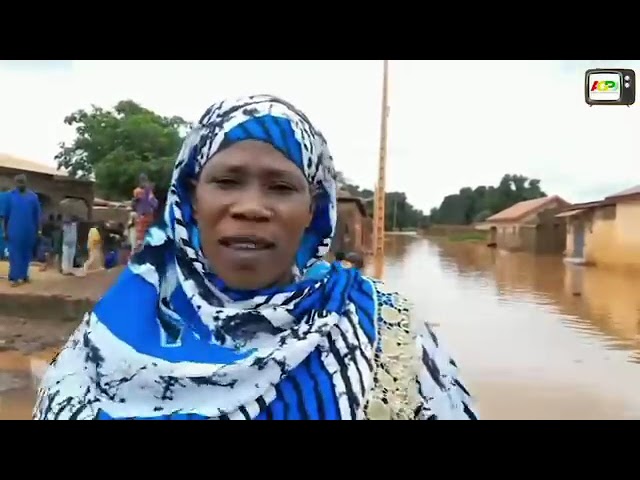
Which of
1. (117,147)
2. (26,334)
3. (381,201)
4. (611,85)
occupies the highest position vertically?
(611,85)

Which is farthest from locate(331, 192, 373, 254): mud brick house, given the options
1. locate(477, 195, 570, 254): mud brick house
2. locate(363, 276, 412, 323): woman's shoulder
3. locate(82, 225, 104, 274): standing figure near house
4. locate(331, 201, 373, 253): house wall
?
locate(82, 225, 104, 274): standing figure near house

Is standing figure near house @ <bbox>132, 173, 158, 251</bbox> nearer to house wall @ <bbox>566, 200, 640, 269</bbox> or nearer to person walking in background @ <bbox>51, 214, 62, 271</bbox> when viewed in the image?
person walking in background @ <bbox>51, 214, 62, 271</bbox>

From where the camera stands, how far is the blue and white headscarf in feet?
2.59

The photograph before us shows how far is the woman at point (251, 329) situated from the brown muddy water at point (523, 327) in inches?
46.5

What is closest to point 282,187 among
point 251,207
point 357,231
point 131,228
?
point 251,207

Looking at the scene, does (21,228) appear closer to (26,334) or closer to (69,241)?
(69,241)

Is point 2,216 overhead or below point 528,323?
overhead

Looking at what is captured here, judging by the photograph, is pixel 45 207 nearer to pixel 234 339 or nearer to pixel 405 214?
pixel 405 214

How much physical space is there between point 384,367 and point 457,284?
1.51 metres

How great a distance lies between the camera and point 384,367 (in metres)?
0.79

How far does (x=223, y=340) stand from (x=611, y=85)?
4.04ft

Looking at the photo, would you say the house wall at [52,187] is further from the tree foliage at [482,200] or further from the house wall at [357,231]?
the tree foliage at [482,200]

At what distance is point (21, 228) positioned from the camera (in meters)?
2.29
